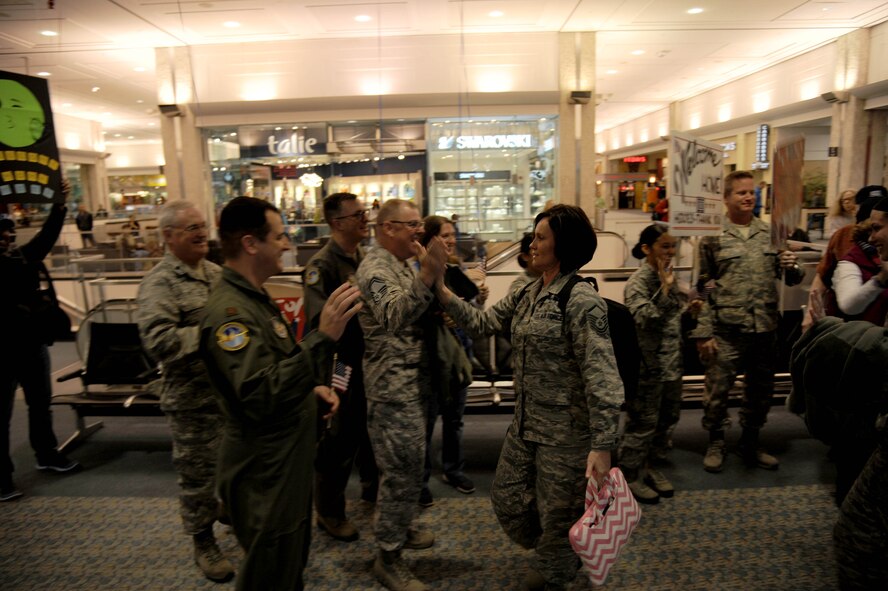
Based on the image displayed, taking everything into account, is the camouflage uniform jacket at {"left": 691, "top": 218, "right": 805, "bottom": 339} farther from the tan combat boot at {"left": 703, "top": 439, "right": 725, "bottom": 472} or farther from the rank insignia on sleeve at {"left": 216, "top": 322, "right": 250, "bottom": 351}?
the rank insignia on sleeve at {"left": 216, "top": 322, "right": 250, "bottom": 351}

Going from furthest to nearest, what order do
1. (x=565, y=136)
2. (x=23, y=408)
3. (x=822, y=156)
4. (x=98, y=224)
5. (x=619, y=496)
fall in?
(x=98, y=224), (x=822, y=156), (x=565, y=136), (x=23, y=408), (x=619, y=496)

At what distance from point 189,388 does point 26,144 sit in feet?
6.24

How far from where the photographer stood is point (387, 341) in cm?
250

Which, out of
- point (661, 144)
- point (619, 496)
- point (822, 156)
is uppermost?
point (661, 144)

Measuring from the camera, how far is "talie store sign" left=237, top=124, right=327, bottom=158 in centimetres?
1047

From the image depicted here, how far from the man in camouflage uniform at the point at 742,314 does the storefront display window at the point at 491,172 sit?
7078mm

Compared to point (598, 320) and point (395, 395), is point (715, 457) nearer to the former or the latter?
point (598, 320)

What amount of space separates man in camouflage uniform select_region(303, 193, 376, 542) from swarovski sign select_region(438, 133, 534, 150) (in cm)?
827

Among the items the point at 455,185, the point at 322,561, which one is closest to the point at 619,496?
the point at 322,561

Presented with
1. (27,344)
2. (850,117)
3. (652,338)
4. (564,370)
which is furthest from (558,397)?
(850,117)

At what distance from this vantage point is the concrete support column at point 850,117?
33.9 feet

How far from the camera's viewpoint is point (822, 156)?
1318cm

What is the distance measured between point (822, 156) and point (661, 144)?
8447 mm

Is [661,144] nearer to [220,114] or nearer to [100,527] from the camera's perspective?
[220,114]
